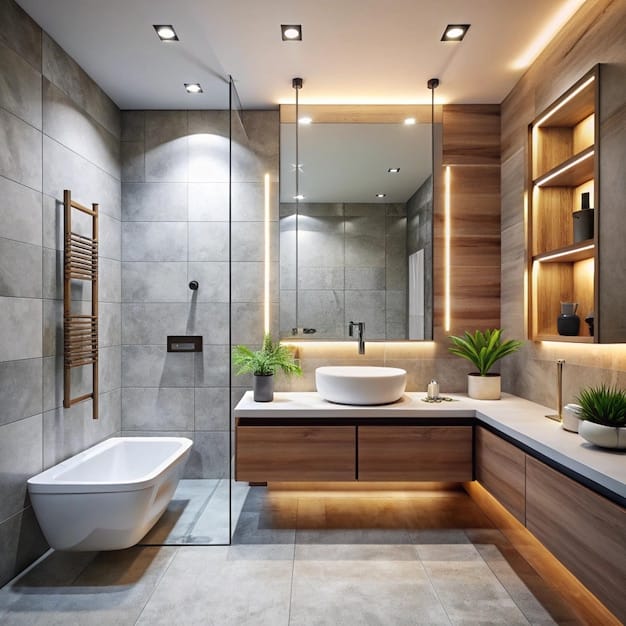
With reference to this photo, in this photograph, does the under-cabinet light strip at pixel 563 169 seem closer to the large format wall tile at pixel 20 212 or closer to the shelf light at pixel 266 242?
the shelf light at pixel 266 242

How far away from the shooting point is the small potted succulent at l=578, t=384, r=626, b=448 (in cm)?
183

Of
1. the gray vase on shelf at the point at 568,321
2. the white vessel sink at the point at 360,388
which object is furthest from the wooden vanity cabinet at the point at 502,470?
the gray vase on shelf at the point at 568,321

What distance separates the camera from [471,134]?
11.1 ft

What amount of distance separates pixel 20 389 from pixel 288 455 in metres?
1.41

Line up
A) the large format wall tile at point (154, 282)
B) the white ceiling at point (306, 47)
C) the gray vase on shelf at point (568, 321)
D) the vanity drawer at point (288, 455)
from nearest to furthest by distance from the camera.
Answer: the white ceiling at point (306, 47), the gray vase on shelf at point (568, 321), the vanity drawer at point (288, 455), the large format wall tile at point (154, 282)

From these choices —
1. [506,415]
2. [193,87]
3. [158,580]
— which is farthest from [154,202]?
[506,415]

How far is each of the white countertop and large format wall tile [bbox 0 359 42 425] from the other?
104 cm

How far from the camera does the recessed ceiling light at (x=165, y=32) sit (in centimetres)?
252

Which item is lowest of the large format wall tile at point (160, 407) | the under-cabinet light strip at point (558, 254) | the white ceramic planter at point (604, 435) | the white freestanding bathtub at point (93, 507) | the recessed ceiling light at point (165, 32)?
the white freestanding bathtub at point (93, 507)

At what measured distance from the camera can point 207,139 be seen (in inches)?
140

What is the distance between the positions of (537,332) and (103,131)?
3068 millimetres

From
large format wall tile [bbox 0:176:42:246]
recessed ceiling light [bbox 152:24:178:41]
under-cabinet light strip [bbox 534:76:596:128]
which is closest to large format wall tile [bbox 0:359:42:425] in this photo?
large format wall tile [bbox 0:176:42:246]

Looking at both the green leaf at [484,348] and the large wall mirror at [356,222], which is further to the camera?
the large wall mirror at [356,222]

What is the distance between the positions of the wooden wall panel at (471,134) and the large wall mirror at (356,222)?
15cm
